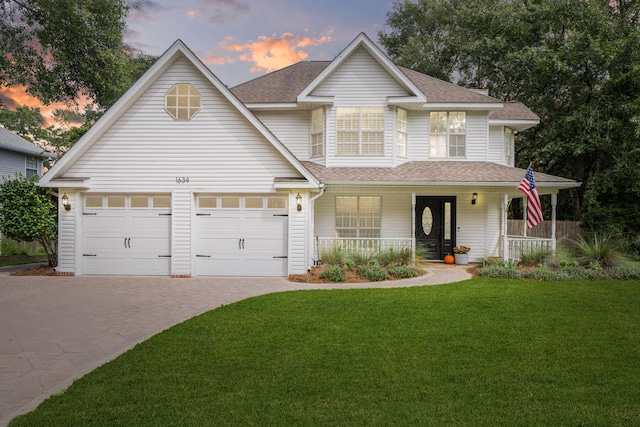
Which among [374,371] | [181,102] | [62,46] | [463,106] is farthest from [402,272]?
[62,46]

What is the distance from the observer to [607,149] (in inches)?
Answer: 784

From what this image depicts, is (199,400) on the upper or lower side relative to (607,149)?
lower

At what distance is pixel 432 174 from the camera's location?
15.3 meters

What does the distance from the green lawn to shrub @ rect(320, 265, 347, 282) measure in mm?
3653

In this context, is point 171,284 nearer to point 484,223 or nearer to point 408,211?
point 408,211

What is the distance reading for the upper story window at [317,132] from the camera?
16344mm

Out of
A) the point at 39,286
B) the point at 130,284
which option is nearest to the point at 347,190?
the point at 130,284

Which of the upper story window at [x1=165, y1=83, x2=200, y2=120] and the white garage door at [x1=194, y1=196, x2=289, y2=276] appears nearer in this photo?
the upper story window at [x1=165, y1=83, x2=200, y2=120]

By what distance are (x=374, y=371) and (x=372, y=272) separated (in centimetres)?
757

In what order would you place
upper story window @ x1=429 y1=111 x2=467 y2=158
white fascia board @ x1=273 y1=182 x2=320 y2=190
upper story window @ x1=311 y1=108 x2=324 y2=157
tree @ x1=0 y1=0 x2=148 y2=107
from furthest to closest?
tree @ x1=0 y1=0 x2=148 y2=107, upper story window @ x1=429 y1=111 x2=467 y2=158, upper story window @ x1=311 y1=108 x2=324 y2=157, white fascia board @ x1=273 y1=182 x2=320 y2=190

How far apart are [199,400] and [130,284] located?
28.0 feet

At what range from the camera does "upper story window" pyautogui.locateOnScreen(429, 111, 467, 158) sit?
56.1 ft

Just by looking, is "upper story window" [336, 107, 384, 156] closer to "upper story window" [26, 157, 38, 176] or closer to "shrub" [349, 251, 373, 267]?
"shrub" [349, 251, 373, 267]

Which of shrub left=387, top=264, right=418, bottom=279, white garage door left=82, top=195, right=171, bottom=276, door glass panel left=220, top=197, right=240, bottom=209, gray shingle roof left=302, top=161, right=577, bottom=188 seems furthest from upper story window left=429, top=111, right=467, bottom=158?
white garage door left=82, top=195, right=171, bottom=276
